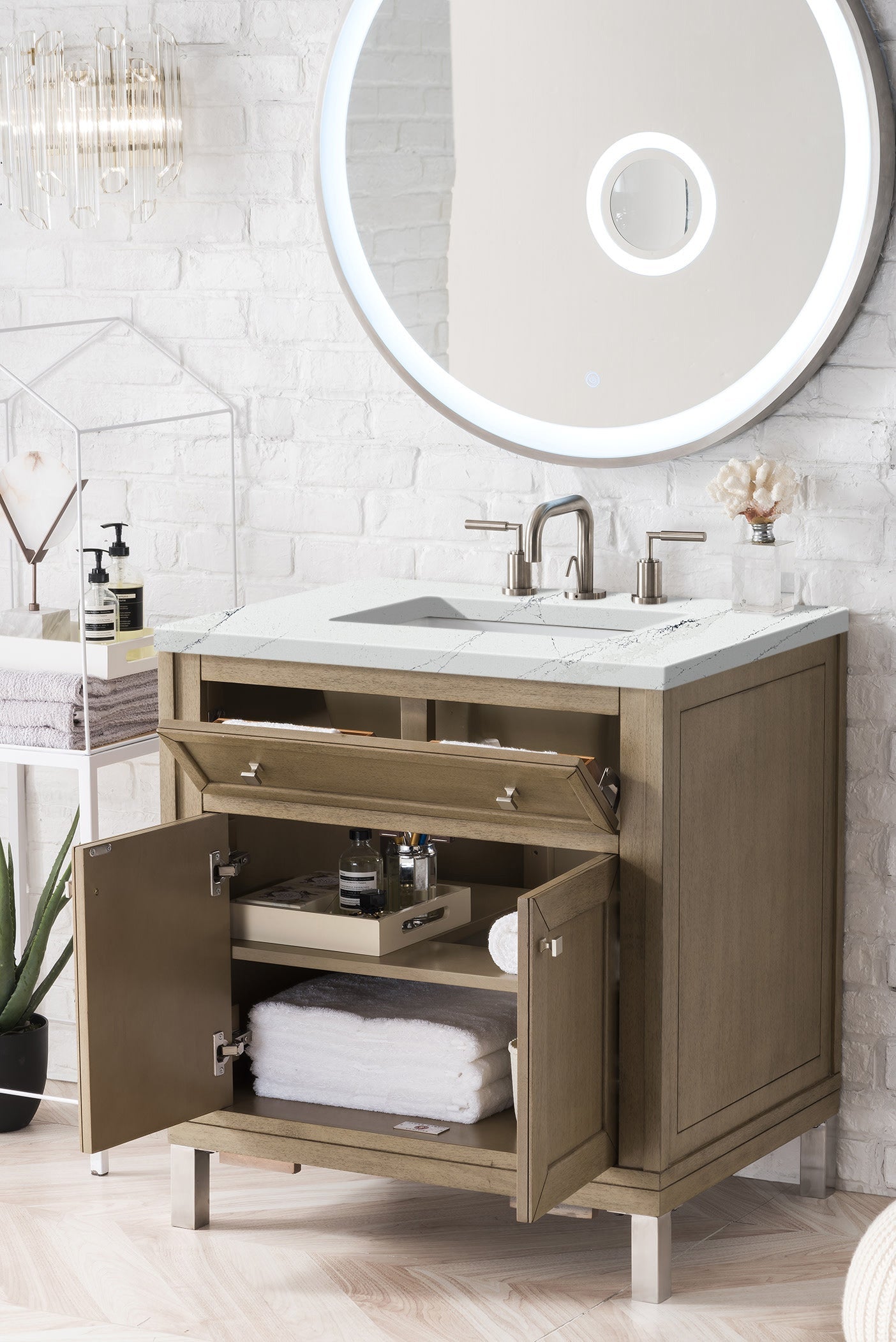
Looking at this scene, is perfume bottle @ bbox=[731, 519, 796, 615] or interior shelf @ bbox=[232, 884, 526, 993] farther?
perfume bottle @ bbox=[731, 519, 796, 615]

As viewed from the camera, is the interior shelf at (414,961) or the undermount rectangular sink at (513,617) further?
the undermount rectangular sink at (513,617)

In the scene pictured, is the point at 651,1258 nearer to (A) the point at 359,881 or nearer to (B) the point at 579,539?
(A) the point at 359,881

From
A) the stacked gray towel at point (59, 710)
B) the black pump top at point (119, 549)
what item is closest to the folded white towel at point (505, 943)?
the stacked gray towel at point (59, 710)

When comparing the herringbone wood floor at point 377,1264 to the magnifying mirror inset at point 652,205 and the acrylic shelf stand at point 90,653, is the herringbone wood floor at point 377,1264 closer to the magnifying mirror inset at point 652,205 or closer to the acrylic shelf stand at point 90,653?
the acrylic shelf stand at point 90,653

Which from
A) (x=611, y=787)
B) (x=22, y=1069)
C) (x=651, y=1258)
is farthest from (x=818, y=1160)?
(x=22, y=1069)

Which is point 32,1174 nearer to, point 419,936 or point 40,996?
point 40,996

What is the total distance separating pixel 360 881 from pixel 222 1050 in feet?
0.98

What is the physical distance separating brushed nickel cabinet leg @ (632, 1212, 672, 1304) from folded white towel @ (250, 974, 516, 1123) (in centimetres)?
25

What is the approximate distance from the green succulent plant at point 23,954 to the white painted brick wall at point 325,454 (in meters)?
0.32

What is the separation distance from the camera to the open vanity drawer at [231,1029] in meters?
2.13

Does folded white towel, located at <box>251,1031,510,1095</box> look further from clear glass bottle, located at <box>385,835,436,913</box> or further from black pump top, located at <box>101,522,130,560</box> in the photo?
black pump top, located at <box>101,522,130,560</box>

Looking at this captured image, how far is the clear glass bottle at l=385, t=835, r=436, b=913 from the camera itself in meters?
2.55

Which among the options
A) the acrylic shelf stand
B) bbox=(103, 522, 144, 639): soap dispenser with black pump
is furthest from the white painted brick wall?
bbox=(103, 522, 144, 639): soap dispenser with black pump

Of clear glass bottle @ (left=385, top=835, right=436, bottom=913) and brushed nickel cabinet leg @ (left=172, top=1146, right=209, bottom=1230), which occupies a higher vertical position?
clear glass bottle @ (left=385, top=835, right=436, bottom=913)
